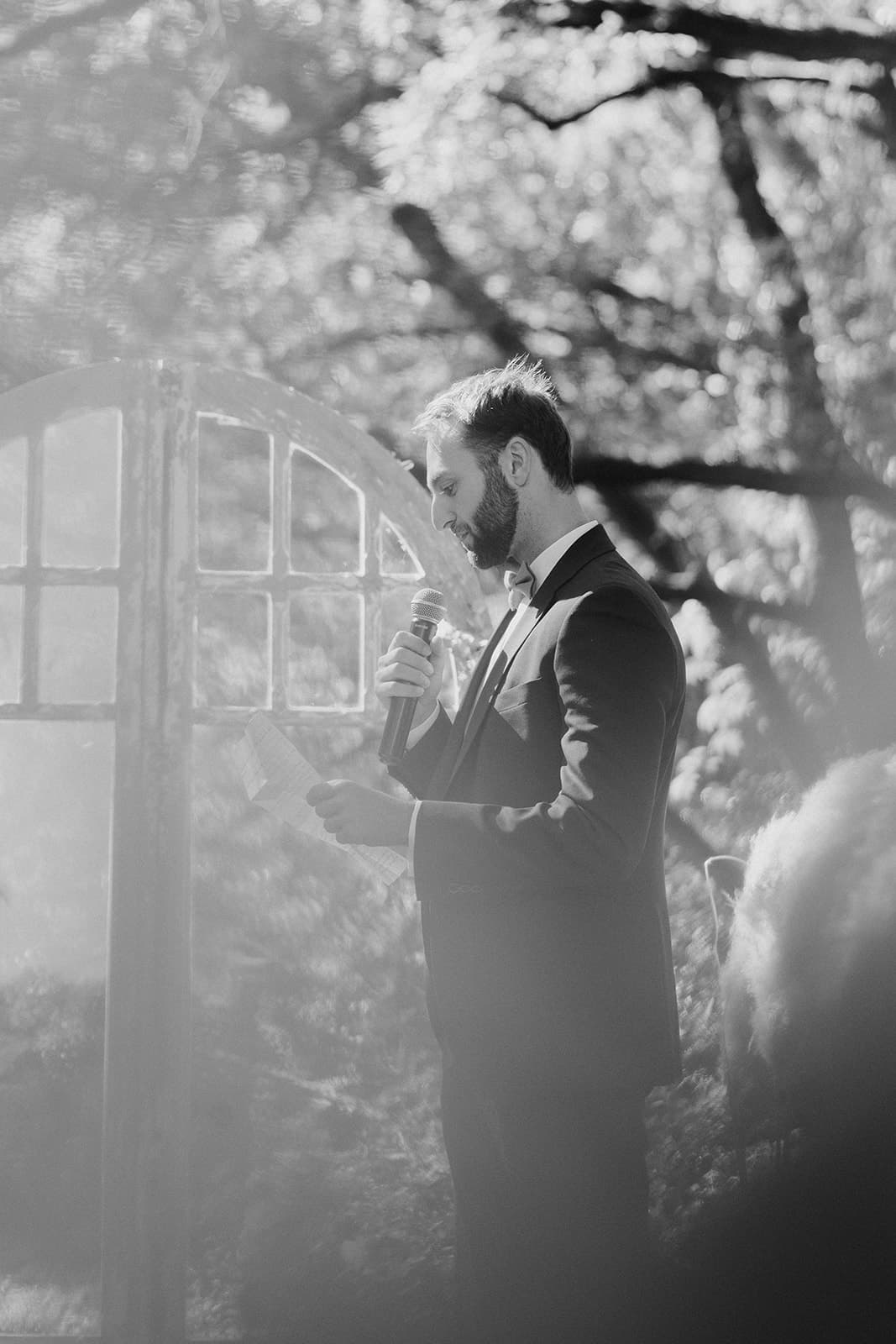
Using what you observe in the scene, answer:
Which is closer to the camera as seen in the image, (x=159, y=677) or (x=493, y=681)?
(x=493, y=681)

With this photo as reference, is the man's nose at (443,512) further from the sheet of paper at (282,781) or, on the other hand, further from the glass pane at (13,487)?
the glass pane at (13,487)

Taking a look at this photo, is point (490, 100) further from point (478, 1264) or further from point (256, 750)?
point (478, 1264)

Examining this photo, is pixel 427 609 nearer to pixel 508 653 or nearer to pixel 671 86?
pixel 508 653

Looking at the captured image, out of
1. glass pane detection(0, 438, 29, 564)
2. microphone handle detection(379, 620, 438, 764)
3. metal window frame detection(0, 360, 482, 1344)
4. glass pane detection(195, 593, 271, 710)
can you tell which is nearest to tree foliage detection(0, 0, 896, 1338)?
metal window frame detection(0, 360, 482, 1344)

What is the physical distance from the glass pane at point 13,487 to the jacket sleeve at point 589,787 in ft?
4.40

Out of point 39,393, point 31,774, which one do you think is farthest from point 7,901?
point 39,393

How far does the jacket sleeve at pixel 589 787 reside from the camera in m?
1.74

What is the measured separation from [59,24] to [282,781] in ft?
5.77

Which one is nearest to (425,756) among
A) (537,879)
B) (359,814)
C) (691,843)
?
(359,814)

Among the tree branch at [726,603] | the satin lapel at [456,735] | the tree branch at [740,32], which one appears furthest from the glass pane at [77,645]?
the tree branch at [740,32]

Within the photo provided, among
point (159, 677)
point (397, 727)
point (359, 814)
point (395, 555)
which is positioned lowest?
point (359, 814)

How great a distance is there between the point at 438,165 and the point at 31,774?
1568 mm

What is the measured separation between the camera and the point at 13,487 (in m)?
2.75

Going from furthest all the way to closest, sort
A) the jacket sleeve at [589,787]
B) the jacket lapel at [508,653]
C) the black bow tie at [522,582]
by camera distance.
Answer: the black bow tie at [522,582] → the jacket lapel at [508,653] → the jacket sleeve at [589,787]
